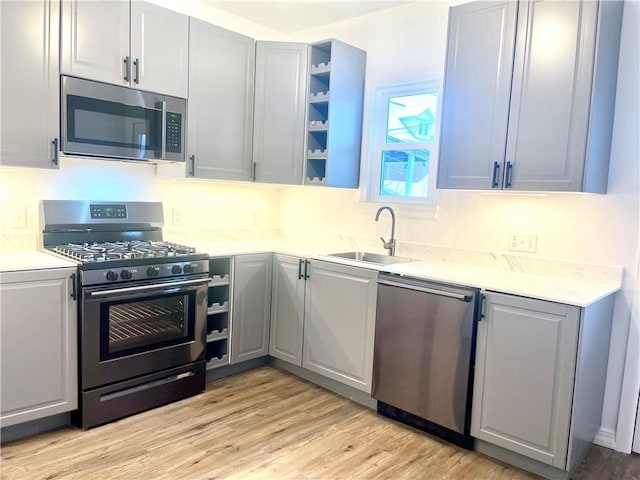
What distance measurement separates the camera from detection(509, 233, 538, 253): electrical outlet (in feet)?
9.10

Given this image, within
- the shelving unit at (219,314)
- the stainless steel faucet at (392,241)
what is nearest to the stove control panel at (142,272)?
the shelving unit at (219,314)

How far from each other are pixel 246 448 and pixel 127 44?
7.74ft

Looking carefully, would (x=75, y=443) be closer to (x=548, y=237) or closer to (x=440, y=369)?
(x=440, y=369)

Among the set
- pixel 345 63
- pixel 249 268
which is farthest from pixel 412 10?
pixel 249 268

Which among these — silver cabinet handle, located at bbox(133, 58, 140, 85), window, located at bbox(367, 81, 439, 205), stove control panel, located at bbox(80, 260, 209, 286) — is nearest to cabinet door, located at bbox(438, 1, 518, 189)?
window, located at bbox(367, 81, 439, 205)

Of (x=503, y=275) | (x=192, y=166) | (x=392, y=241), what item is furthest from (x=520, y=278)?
(x=192, y=166)

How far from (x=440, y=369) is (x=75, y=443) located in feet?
6.24

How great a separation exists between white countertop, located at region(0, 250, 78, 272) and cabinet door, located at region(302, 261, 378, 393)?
1.46m

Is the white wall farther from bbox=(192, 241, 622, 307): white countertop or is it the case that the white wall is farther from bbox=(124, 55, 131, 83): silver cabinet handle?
bbox=(124, 55, 131, 83): silver cabinet handle

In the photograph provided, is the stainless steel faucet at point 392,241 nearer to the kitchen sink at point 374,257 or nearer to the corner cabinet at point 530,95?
the kitchen sink at point 374,257

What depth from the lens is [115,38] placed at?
2.70 m

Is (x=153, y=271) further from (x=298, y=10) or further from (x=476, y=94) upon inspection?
(x=298, y=10)

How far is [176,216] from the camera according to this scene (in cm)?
349

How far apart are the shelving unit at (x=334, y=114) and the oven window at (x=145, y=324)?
130 cm
